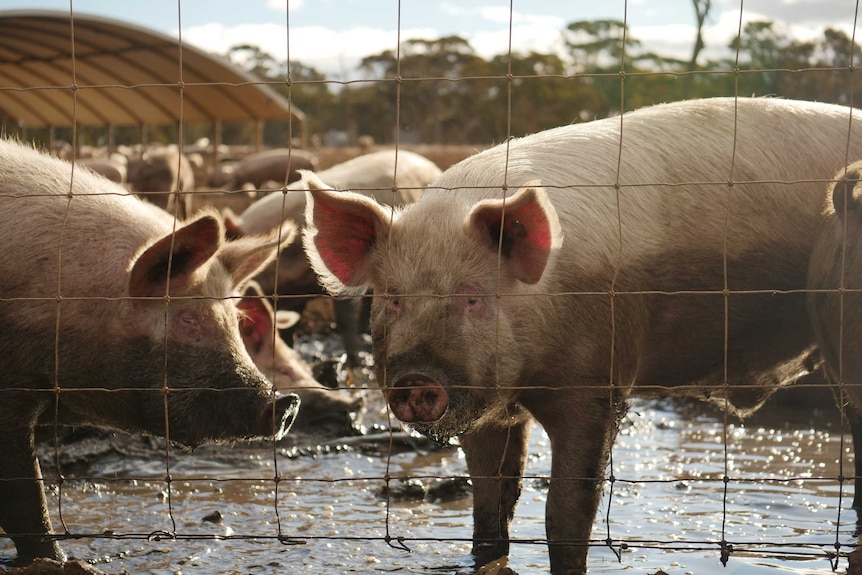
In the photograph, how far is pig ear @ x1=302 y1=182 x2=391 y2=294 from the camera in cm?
395

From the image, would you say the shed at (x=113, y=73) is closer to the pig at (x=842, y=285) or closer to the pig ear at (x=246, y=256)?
the pig ear at (x=246, y=256)

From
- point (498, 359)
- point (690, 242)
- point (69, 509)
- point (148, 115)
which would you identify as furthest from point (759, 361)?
point (148, 115)

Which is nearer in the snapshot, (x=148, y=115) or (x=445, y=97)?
(x=148, y=115)

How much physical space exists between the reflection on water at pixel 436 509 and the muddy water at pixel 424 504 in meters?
0.01

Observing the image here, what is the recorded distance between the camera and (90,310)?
424cm

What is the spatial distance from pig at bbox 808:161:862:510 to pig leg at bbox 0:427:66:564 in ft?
9.44

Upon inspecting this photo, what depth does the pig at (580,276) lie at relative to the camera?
12.4 ft

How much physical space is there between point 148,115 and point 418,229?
2435 cm

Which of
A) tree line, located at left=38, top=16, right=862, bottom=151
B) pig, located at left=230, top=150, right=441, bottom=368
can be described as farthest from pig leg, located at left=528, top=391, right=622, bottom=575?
tree line, located at left=38, top=16, right=862, bottom=151

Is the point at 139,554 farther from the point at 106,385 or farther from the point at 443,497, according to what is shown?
the point at 443,497

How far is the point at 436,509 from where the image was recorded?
17.4 ft

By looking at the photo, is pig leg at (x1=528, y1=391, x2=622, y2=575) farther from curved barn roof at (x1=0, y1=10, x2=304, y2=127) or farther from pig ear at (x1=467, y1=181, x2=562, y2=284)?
curved barn roof at (x1=0, y1=10, x2=304, y2=127)

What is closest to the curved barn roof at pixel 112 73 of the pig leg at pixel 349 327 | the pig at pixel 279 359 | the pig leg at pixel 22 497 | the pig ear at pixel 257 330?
the pig leg at pixel 349 327

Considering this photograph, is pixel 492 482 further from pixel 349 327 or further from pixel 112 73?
pixel 112 73
